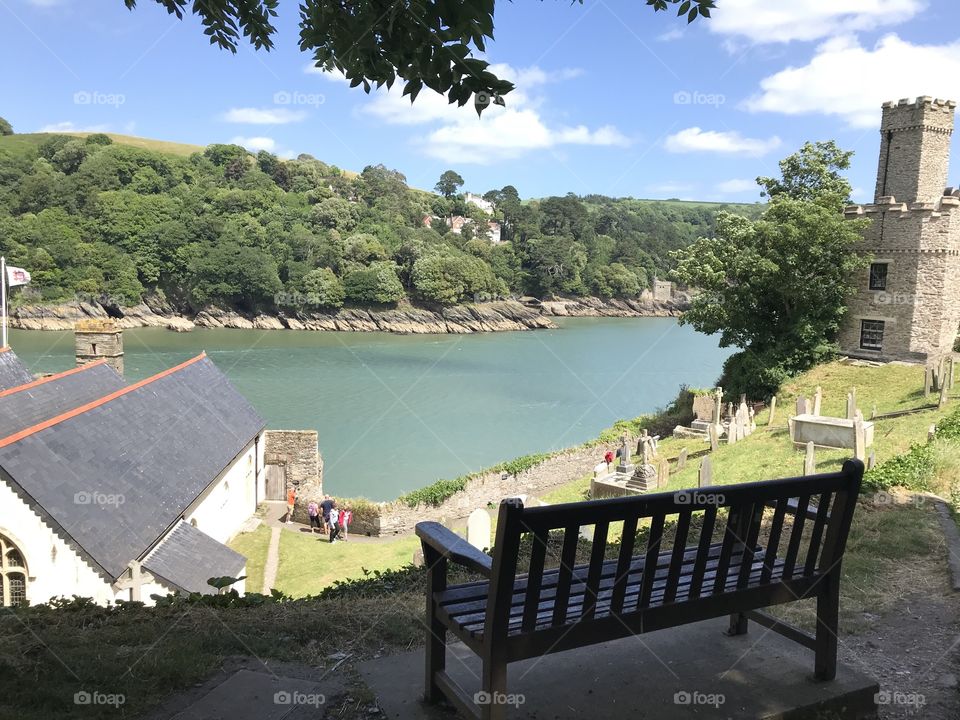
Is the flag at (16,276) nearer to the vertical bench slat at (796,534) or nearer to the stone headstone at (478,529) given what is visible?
the stone headstone at (478,529)

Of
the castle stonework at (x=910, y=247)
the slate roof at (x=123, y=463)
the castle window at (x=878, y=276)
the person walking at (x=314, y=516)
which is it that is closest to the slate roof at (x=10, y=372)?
the slate roof at (x=123, y=463)

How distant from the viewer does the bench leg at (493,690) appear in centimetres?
293

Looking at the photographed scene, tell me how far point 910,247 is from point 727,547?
27239mm

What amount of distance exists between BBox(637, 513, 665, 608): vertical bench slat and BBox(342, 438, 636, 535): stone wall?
15760 millimetres

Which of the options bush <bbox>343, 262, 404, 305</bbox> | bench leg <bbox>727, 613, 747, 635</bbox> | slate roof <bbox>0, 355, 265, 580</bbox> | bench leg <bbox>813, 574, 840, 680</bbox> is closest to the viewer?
bench leg <bbox>813, 574, 840, 680</bbox>

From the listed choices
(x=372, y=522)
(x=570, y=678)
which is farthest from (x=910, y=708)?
(x=372, y=522)

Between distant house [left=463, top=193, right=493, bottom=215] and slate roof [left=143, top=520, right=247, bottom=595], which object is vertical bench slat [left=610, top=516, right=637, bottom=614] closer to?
slate roof [left=143, top=520, right=247, bottom=595]

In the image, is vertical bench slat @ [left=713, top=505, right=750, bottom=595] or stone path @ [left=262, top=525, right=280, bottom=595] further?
stone path @ [left=262, top=525, right=280, bottom=595]

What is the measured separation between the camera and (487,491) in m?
22.3

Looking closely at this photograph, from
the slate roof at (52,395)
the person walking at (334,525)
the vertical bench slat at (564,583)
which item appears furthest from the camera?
the person walking at (334,525)

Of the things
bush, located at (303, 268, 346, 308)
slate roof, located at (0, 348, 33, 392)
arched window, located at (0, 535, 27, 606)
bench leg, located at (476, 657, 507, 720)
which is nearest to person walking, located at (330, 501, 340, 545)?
arched window, located at (0, 535, 27, 606)

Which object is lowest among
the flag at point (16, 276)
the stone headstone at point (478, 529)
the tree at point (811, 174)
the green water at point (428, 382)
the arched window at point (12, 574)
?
the green water at point (428, 382)

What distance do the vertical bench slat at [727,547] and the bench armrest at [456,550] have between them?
1.17m

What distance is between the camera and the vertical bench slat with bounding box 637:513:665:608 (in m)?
3.18
